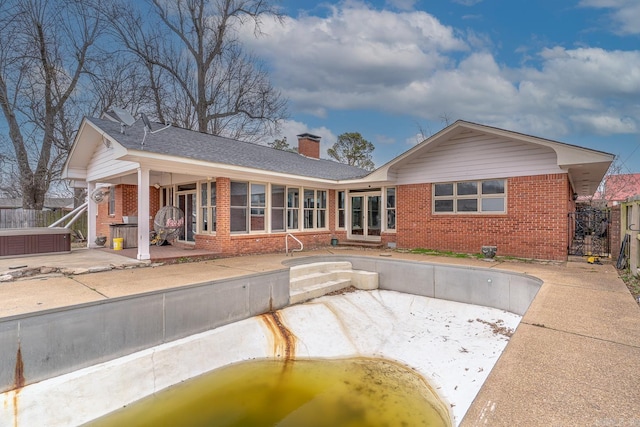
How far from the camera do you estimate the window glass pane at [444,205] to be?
35.4 ft

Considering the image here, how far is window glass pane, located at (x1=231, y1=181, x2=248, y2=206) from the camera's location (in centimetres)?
991

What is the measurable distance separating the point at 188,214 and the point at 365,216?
263 inches

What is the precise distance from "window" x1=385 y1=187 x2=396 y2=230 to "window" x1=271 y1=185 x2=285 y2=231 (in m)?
4.07

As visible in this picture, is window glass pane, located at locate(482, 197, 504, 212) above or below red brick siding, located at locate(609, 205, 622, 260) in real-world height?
above

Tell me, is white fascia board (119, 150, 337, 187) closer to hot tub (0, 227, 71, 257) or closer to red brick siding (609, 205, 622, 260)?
hot tub (0, 227, 71, 257)

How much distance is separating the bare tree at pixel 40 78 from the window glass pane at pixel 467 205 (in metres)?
19.3

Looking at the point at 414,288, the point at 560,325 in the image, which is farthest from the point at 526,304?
Result: the point at 560,325

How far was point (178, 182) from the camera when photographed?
10750 millimetres

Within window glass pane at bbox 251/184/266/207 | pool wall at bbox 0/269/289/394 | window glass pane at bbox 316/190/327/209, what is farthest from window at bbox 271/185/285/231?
pool wall at bbox 0/269/289/394

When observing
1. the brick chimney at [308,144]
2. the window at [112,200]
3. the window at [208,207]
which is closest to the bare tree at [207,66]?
the brick chimney at [308,144]

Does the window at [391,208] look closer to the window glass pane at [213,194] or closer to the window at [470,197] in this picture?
the window at [470,197]

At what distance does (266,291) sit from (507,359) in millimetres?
4697

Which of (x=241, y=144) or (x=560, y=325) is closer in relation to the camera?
(x=560, y=325)

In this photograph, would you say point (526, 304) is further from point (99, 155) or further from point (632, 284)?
point (99, 155)
